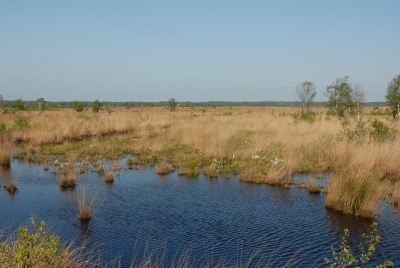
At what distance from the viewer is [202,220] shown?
9.02 metres

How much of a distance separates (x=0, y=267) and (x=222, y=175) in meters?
10.2

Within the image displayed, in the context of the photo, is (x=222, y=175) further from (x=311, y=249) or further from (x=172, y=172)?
(x=311, y=249)

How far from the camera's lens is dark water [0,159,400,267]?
7.27m

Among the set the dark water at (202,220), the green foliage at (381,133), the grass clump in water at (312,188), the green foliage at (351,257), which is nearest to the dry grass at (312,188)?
the grass clump in water at (312,188)

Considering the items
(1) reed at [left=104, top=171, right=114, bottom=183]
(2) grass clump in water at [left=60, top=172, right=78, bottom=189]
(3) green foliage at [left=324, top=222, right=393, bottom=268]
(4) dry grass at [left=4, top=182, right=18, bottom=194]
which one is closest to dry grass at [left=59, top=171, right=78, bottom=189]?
(2) grass clump in water at [left=60, top=172, right=78, bottom=189]

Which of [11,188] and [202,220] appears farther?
[11,188]

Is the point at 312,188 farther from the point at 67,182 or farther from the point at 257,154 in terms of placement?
the point at 67,182

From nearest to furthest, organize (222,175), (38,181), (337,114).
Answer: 1. (38,181)
2. (222,175)
3. (337,114)

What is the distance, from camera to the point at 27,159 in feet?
57.3

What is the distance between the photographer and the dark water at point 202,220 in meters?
7.27

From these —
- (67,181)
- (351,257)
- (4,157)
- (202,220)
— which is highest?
(351,257)

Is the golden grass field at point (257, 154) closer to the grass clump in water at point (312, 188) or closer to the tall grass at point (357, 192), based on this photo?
the tall grass at point (357, 192)

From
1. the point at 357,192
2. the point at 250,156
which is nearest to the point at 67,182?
the point at 250,156

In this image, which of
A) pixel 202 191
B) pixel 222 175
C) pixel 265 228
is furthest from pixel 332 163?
pixel 265 228
